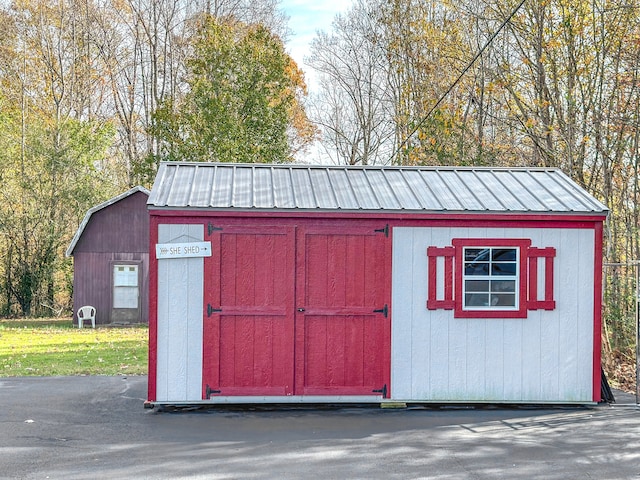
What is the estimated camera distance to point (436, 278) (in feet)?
29.0

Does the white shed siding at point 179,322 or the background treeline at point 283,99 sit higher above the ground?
the background treeline at point 283,99

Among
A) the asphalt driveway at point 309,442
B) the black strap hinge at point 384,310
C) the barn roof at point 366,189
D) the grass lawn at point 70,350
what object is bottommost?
the asphalt driveway at point 309,442

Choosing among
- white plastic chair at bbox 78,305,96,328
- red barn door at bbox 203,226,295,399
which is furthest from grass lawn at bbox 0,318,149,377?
red barn door at bbox 203,226,295,399

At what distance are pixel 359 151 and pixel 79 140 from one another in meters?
9.54

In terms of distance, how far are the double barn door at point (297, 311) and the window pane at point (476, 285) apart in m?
0.91

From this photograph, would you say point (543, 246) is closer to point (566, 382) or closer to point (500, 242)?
point (500, 242)

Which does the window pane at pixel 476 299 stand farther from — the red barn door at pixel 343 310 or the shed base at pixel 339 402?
the shed base at pixel 339 402

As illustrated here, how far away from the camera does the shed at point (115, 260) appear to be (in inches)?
813

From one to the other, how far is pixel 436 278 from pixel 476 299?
528 mm

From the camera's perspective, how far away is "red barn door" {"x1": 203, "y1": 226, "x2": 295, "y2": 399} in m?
8.70

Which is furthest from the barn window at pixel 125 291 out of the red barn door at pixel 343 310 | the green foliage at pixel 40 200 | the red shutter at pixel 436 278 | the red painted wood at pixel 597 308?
the red painted wood at pixel 597 308

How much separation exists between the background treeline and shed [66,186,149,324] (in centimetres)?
235

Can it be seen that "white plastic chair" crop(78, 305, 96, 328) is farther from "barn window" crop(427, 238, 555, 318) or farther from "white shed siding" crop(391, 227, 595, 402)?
"barn window" crop(427, 238, 555, 318)

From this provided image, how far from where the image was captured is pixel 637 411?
8789 mm
